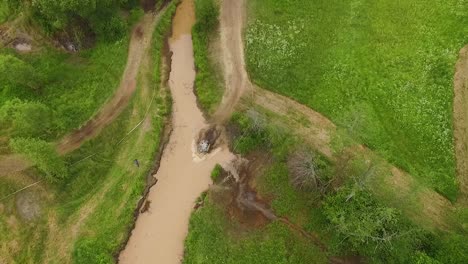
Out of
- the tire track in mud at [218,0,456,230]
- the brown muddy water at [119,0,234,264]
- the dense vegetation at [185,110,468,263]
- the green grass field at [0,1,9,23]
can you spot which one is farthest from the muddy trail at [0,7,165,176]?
the green grass field at [0,1,9,23]

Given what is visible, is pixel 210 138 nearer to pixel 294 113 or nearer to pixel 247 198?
pixel 247 198

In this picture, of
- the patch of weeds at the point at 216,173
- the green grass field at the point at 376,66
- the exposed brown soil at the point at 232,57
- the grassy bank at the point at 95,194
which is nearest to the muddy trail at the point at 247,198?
the patch of weeds at the point at 216,173

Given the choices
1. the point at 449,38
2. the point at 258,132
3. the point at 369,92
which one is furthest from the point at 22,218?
the point at 449,38

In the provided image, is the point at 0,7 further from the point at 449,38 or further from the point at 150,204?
the point at 449,38

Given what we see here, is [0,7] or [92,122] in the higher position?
[0,7]

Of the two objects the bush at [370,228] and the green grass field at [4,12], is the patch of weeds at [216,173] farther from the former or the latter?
the green grass field at [4,12]

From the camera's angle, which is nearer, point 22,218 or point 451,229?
point 451,229

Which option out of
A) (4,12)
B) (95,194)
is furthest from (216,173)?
(4,12)
